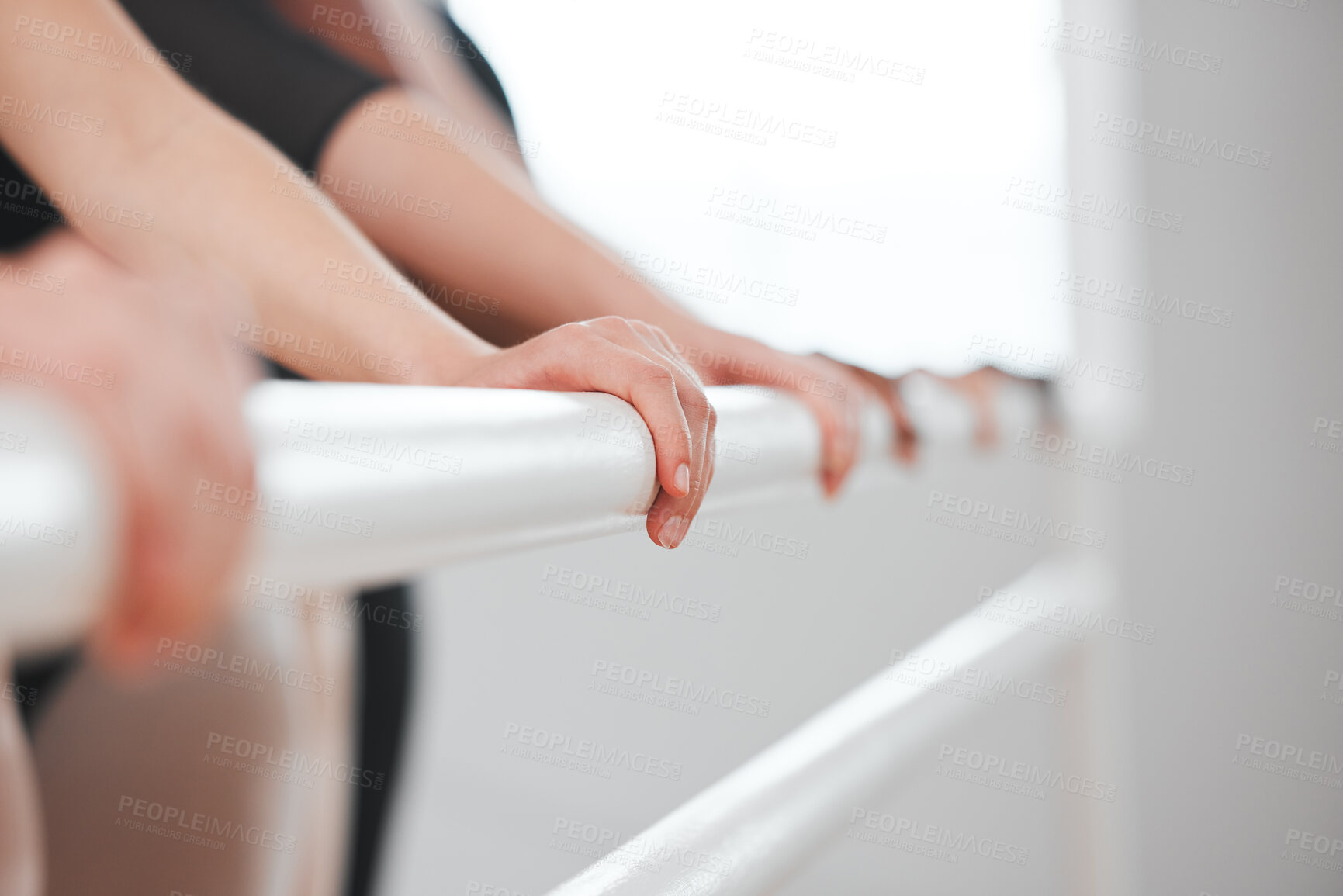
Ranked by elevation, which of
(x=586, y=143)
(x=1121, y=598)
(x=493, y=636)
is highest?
(x=586, y=143)

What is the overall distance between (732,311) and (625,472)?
144cm

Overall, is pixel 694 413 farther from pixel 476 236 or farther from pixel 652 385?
pixel 476 236

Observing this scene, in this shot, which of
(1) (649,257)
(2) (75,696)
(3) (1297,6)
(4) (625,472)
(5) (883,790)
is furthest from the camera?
(1) (649,257)

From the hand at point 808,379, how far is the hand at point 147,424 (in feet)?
0.91

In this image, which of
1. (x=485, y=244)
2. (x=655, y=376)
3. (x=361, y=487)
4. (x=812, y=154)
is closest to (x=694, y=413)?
(x=655, y=376)

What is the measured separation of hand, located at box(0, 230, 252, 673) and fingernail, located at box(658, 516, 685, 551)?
15 centimetres

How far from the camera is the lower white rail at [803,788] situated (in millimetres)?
371

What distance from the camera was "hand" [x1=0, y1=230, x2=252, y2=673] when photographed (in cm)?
13

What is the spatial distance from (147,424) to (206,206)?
36cm

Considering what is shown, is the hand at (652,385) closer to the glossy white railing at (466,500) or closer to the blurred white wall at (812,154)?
the glossy white railing at (466,500)

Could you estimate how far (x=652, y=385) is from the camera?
27cm

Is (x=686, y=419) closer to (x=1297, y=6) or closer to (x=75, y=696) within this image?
(x=75, y=696)

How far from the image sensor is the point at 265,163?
0.43 m

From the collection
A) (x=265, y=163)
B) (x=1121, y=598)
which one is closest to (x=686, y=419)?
(x=265, y=163)
